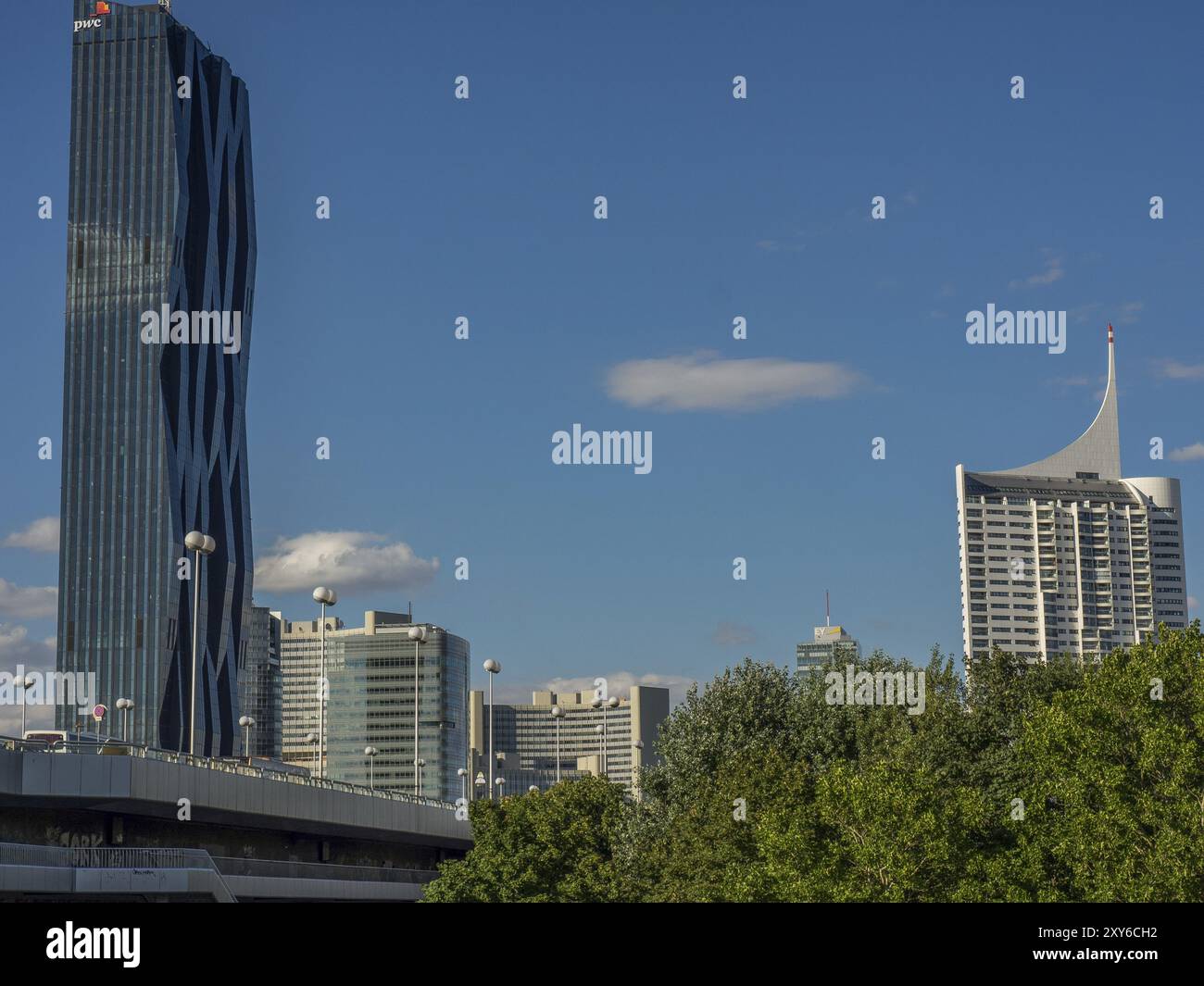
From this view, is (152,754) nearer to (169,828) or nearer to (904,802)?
(169,828)

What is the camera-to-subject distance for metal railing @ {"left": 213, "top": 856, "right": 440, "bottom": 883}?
6544 cm

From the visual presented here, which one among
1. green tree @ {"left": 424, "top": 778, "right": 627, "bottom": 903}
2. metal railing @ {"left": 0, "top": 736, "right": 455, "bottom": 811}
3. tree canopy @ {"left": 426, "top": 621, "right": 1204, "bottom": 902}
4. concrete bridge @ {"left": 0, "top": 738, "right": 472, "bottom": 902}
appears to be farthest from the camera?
green tree @ {"left": 424, "top": 778, "right": 627, "bottom": 903}

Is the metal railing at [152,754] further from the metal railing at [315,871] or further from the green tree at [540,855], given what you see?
the green tree at [540,855]

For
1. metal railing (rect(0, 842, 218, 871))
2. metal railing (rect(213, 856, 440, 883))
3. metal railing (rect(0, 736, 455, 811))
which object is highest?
metal railing (rect(0, 736, 455, 811))

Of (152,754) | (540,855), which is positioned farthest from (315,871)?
(152,754)

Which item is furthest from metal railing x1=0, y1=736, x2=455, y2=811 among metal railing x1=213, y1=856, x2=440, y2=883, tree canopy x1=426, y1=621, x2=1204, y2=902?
tree canopy x1=426, y1=621, x2=1204, y2=902

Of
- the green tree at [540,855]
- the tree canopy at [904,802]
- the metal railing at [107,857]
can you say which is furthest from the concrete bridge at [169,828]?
the tree canopy at [904,802]

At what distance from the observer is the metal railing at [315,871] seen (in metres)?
65.4

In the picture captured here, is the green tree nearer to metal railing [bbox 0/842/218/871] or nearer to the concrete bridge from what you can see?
the concrete bridge

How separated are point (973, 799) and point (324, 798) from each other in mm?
31900

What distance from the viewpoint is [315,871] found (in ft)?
238
